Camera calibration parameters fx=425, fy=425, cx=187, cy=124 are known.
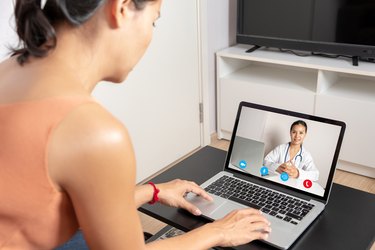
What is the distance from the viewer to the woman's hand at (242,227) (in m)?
0.95

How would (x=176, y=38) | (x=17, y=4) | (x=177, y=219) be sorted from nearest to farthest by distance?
1. (x=17, y=4)
2. (x=177, y=219)
3. (x=176, y=38)

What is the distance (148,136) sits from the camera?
7.90 ft

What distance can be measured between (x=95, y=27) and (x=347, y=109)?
6.05ft

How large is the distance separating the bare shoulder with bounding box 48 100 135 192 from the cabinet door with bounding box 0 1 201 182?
1.39 metres

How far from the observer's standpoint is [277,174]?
3.98ft

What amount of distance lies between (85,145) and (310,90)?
1972 mm

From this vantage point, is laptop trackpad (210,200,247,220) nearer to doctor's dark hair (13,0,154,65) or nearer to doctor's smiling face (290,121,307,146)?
doctor's smiling face (290,121,307,146)

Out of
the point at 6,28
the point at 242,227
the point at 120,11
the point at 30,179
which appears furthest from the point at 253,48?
the point at 30,179

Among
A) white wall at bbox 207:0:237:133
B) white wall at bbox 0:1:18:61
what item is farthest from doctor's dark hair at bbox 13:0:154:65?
white wall at bbox 207:0:237:133

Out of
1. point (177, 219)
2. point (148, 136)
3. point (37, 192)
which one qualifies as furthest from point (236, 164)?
point (148, 136)

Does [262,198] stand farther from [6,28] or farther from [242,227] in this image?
[6,28]

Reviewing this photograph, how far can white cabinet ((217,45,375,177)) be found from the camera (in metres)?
2.25

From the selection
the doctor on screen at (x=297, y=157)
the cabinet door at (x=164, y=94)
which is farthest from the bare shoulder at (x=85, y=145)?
the cabinet door at (x=164, y=94)

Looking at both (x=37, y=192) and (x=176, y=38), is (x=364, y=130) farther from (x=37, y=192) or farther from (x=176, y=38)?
(x=37, y=192)
